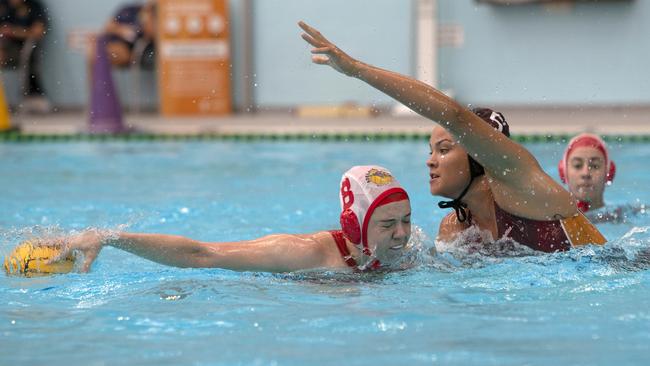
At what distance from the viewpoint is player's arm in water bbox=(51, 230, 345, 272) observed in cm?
318

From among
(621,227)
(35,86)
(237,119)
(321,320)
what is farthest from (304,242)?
(35,86)

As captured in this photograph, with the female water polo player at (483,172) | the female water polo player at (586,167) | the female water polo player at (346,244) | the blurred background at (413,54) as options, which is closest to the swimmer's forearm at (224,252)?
the female water polo player at (346,244)

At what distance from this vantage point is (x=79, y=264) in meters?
3.26

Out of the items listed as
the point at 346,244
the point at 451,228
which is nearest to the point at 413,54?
the point at 451,228

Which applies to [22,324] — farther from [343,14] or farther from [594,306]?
[343,14]

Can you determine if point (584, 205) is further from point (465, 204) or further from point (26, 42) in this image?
point (26, 42)

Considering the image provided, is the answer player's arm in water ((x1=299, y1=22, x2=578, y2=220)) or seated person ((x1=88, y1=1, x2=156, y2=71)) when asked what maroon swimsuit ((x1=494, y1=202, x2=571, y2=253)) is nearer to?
player's arm in water ((x1=299, y1=22, x2=578, y2=220))

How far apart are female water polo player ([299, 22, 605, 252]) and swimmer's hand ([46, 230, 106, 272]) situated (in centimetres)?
88

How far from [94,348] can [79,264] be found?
0.47 m

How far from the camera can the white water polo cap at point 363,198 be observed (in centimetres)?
339

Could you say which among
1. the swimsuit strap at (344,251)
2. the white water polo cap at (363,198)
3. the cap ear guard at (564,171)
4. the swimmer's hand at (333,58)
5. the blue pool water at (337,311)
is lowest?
the blue pool water at (337,311)

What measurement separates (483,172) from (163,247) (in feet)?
3.86

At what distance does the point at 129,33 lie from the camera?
37.0 ft

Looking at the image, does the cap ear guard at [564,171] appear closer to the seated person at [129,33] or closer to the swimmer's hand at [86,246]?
the swimmer's hand at [86,246]
